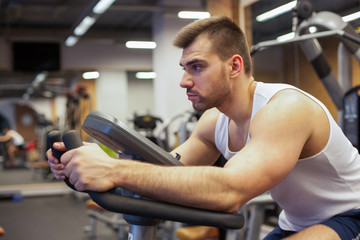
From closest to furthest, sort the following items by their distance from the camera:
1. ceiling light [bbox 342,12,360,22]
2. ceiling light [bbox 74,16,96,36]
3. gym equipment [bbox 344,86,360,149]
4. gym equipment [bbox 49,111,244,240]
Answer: gym equipment [bbox 49,111,244,240] → gym equipment [bbox 344,86,360,149] → ceiling light [bbox 342,12,360,22] → ceiling light [bbox 74,16,96,36]

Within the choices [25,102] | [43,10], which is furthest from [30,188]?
[25,102]

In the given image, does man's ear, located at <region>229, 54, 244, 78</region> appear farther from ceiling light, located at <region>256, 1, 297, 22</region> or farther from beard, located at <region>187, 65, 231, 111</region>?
ceiling light, located at <region>256, 1, 297, 22</region>

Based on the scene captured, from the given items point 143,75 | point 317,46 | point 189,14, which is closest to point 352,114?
point 317,46

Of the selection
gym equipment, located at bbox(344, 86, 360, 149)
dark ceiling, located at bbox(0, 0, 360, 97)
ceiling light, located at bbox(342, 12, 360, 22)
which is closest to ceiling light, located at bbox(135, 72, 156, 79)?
dark ceiling, located at bbox(0, 0, 360, 97)

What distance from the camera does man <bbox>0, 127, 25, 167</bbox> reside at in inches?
475

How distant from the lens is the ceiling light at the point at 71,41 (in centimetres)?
791

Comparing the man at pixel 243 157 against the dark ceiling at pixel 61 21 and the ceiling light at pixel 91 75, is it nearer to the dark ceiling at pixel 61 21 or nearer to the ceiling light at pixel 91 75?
the dark ceiling at pixel 61 21

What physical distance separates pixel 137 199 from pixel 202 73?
0.45 m

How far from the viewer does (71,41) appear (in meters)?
8.16

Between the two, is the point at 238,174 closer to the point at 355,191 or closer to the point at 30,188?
the point at 355,191

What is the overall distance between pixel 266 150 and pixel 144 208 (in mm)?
351

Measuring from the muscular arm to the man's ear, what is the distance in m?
0.20

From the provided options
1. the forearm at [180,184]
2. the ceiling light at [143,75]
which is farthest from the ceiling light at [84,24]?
the forearm at [180,184]

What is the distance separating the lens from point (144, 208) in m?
0.88
